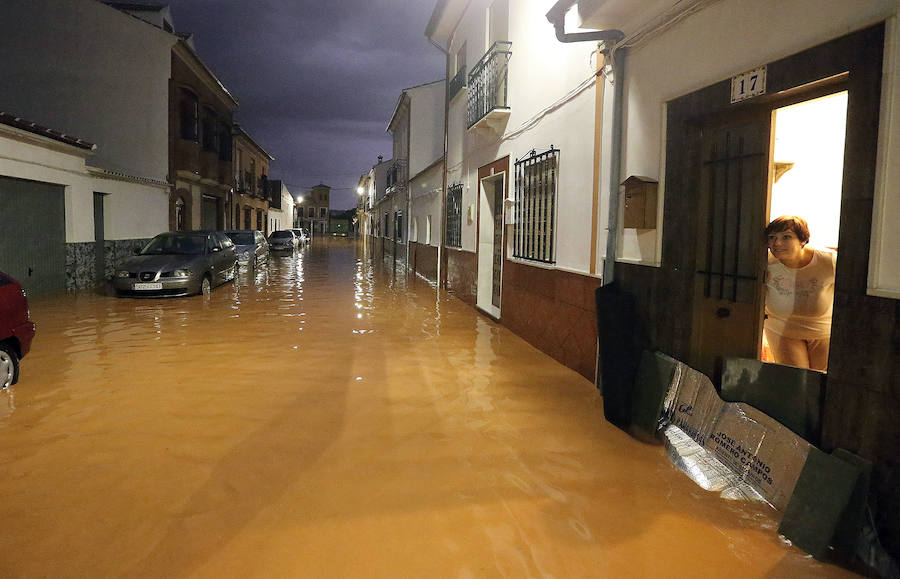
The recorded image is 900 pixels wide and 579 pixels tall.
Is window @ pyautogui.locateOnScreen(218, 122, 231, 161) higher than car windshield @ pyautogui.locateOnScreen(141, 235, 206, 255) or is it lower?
higher

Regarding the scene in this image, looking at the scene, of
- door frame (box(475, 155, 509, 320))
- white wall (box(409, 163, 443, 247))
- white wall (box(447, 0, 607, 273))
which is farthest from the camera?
white wall (box(409, 163, 443, 247))

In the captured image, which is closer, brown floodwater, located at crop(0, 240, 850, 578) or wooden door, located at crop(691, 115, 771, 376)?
brown floodwater, located at crop(0, 240, 850, 578)

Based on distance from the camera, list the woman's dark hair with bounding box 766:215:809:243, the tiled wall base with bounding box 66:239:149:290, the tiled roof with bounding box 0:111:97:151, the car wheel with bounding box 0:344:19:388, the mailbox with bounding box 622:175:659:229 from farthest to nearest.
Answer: the tiled wall base with bounding box 66:239:149:290
the tiled roof with bounding box 0:111:97:151
the car wheel with bounding box 0:344:19:388
the mailbox with bounding box 622:175:659:229
the woman's dark hair with bounding box 766:215:809:243

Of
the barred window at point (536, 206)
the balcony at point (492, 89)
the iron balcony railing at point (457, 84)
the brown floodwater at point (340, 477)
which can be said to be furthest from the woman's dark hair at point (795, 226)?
the iron balcony railing at point (457, 84)

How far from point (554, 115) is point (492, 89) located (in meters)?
3.14

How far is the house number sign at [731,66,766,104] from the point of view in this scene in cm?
387

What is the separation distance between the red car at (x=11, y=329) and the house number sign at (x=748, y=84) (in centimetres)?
643

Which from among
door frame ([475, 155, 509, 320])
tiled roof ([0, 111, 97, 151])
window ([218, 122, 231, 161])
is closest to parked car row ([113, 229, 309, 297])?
tiled roof ([0, 111, 97, 151])

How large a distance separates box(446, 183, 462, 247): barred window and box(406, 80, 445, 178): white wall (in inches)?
396

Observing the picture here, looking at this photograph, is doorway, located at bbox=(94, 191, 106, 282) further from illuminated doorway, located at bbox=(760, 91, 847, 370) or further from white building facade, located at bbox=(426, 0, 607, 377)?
illuminated doorway, located at bbox=(760, 91, 847, 370)

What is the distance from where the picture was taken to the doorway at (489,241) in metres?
11.5

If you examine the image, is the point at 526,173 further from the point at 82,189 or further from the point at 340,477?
the point at 82,189

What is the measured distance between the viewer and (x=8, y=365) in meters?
5.73

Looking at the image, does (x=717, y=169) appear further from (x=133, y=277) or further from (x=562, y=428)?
(x=133, y=277)
